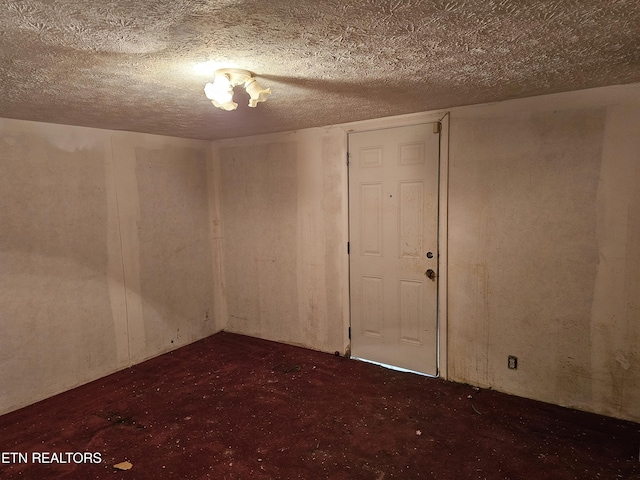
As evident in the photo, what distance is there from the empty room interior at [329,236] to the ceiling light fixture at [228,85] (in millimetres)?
12

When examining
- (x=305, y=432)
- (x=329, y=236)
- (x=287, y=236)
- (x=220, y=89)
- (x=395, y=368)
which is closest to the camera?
(x=220, y=89)

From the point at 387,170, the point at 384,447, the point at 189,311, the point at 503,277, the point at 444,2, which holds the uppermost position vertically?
the point at 444,2

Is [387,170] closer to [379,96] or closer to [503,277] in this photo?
[379,96]

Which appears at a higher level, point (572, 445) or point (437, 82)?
point (437, 82)

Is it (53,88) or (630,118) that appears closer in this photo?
(53,88)

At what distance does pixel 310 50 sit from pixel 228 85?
0.49m

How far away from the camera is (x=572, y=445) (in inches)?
94.7

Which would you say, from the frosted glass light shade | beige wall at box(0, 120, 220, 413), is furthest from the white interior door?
beige wall at box(0, 120, 220, 413)

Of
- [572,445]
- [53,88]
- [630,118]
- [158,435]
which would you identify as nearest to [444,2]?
[630,118]

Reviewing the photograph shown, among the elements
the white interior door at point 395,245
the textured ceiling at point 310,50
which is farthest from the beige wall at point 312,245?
the textured ceiling at point 310,50

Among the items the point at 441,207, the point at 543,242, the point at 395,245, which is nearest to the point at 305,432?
the point at 395,245

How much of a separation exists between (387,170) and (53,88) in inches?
98.2

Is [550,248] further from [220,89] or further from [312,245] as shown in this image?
[220,89]

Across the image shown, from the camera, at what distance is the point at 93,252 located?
344cm
